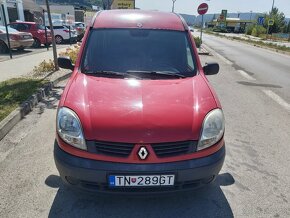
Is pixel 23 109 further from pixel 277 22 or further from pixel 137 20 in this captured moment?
pixel 277 22

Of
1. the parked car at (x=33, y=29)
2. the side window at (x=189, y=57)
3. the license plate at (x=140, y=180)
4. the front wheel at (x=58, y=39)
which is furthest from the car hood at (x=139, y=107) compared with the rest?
the front wheel at (x=58, y=39)

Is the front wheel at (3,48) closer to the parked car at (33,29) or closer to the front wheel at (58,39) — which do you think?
the parked car at (33,29)

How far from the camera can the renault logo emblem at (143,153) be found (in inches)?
108

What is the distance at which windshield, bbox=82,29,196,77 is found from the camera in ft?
12.6

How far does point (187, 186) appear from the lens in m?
2.90

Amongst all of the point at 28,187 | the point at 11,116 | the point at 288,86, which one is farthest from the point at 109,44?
the point at 288,86

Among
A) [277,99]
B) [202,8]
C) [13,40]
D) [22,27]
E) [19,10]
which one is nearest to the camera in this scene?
[277,99]

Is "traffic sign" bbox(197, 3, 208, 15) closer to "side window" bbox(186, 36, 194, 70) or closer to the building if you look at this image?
the building

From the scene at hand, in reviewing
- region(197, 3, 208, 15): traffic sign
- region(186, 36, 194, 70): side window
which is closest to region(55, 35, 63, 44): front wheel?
region(197, 3, 208, 15): traffic sign

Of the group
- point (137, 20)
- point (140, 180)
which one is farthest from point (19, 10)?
point (140, 180)

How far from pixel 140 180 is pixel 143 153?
253 millimetres

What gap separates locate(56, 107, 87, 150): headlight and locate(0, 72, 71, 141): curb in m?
2.41

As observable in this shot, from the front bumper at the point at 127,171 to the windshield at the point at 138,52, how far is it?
52.7 inches

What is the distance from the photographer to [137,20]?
4.27 meters
